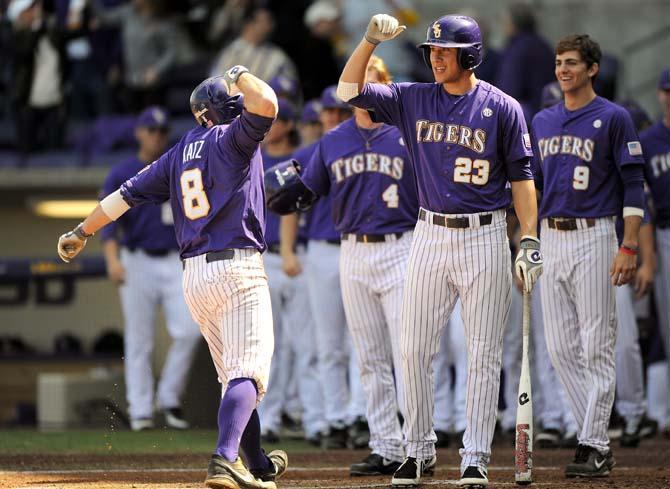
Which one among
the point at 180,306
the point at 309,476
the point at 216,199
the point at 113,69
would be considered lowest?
the point at 309,476

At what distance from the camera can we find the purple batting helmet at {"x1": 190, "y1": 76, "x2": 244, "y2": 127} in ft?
19.8

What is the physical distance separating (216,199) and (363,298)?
58.8 inches

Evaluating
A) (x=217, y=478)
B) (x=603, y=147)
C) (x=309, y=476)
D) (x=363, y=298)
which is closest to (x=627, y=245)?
(x=603, y=147)

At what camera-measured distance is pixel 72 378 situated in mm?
11109

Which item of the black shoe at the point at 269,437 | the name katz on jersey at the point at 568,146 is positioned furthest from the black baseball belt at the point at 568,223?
the black shoe at the point at 269,437

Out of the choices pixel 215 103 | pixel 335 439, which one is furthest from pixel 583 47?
pixel 335 439

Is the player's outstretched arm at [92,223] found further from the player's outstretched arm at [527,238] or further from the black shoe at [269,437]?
the black shoe at [269,437]

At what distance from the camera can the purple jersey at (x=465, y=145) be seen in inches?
235

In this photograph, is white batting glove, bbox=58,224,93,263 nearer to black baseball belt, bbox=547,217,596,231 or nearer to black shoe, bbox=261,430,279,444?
black baseball belt, bbox=547,217,596,231

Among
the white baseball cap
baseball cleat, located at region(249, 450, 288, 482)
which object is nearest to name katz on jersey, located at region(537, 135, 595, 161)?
baseball cleat, located at region(249, 450, 288, 482)

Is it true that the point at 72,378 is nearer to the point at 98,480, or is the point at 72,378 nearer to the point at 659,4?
the point at 98,480

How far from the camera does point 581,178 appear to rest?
6961 mm

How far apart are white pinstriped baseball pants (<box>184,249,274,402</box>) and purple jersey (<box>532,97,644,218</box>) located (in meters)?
1.85

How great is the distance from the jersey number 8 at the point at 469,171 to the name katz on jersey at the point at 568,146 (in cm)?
117
